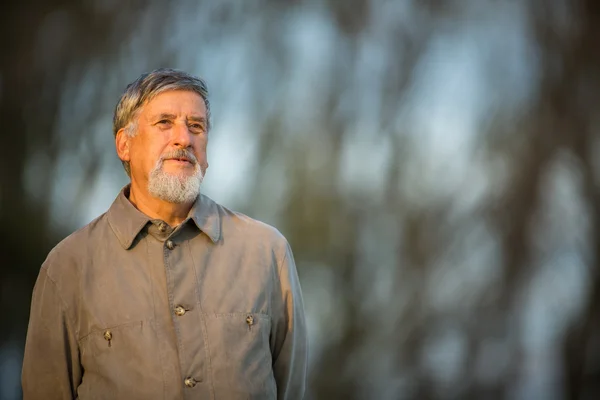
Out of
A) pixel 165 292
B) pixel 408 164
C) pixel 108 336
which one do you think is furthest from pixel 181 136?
pixel 408 164

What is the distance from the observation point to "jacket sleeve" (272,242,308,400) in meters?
2.08

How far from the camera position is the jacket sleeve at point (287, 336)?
2084 millimetres

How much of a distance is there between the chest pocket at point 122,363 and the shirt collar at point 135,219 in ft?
0.71

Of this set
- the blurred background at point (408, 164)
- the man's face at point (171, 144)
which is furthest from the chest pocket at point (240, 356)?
the blurred background at point (408, 164)

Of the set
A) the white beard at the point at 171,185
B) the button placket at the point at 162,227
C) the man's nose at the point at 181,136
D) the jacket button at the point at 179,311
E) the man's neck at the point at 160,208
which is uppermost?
the man's nose at the point at 181,136

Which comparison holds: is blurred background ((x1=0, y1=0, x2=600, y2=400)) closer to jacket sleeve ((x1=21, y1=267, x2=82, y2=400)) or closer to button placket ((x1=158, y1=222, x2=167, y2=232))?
button placket ((x1=158, y1=222, x2=167, y2=232))

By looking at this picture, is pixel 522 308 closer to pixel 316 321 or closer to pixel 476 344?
pixel 476 344

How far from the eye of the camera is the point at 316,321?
148 inches

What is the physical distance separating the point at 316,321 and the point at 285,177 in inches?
27.0

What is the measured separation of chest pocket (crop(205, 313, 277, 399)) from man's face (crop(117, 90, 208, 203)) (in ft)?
1.06

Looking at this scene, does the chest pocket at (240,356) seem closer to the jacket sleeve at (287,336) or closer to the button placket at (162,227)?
the jacket sleeve at (287,336)

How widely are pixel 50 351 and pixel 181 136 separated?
59 cm

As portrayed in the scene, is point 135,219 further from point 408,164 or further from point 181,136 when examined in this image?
point 408,164

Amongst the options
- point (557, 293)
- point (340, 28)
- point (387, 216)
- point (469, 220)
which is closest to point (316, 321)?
point (387, 216)
